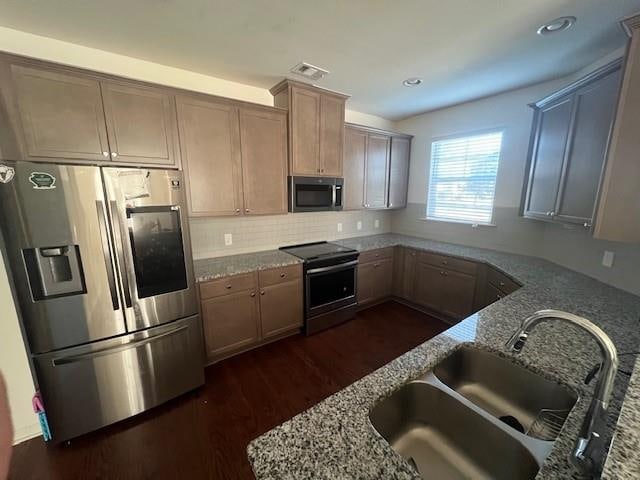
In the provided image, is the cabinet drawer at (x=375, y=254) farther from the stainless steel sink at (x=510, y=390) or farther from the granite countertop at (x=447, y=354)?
the stainless steel sink at (x=510, y=390)

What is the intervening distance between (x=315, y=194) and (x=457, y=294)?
6.68 ft

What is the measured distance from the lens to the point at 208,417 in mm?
1818

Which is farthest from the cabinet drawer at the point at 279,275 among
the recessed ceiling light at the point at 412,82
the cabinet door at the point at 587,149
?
the cabinet door at the point at 587,149

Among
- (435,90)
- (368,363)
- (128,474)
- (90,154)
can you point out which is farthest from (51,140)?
(435,90)

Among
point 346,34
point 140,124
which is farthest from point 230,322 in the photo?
point 346,34

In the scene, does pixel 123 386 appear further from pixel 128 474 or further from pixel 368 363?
pixel 368 363

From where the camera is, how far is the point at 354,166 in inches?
129

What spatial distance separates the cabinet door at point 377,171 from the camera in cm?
343

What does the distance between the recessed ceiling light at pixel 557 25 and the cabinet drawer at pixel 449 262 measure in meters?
2.01

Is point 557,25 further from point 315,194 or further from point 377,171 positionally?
point 315,194

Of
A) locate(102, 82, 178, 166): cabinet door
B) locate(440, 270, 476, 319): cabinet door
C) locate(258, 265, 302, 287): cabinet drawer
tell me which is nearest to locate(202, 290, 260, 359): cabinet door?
locate(258, 265, 302, 287): cabinet drawer

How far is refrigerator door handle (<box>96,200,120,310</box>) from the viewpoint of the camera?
154cm

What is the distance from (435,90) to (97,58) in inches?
123

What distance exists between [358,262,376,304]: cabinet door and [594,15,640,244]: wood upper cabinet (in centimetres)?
217
